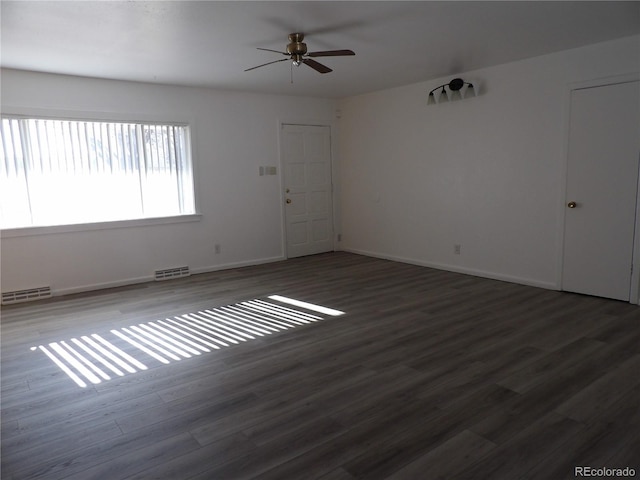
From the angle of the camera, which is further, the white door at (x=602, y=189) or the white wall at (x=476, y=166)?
the white wall at (x=476, y=166)

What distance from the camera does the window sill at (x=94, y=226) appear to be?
16.4 feet

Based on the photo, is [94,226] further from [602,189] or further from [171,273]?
[602,189]

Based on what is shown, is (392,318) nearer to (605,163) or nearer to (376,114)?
(605,163)

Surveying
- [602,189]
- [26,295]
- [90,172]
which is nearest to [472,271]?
[602,189]

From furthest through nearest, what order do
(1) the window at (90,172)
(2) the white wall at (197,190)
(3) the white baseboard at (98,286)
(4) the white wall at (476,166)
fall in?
(3) the white baseboard at (98,286) < (2) the white wall at (197,190) < (1) the window at (90,172) < (4) the white wall at (476,166)

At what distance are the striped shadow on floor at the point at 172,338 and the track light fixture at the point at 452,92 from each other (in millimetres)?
3348

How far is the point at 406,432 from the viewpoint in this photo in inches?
91.5

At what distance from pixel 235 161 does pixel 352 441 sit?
5.07m

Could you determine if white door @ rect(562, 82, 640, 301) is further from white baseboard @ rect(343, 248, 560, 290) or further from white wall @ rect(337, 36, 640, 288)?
white baseboard @ rect(343, 248, 560, 290)

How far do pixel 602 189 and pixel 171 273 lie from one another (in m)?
5.44

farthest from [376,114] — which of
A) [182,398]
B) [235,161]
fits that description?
[182,398]

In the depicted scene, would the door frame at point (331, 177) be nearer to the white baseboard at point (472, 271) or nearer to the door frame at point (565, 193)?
the white baseboard at point (472, 271)

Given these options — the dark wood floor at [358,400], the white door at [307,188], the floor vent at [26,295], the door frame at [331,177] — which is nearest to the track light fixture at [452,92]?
the door frame at [331,177]

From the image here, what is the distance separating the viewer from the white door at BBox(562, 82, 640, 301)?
429 cm
